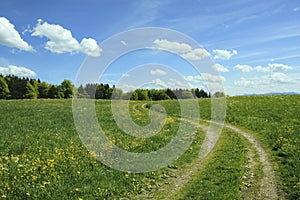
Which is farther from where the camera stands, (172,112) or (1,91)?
(1,91)

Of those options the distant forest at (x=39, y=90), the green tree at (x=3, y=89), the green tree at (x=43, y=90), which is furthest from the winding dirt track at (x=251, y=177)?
the green tree at (x=43, y=90)

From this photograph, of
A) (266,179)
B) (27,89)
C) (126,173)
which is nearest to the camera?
(266,179)

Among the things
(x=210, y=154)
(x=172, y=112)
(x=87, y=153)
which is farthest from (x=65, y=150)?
(x=172, y=112)

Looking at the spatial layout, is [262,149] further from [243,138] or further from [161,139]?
[161,139]

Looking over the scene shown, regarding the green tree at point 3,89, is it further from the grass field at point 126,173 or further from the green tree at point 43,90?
the grass field at point 126,173

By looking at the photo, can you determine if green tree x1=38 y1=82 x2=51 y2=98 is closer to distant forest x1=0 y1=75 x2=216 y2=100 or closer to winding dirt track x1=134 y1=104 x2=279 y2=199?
distant forest x1=0 y1=75 x2=216 y2=100

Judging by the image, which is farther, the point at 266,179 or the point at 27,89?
the point at 27,89

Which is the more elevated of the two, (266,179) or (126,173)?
(126,173)

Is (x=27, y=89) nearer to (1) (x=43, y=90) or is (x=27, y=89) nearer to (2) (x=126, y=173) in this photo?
(1) (x=43, y=90)

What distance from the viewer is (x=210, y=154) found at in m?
17.5

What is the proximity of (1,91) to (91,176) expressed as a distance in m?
110

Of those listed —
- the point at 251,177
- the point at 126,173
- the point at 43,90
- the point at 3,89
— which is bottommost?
the point at 251,177

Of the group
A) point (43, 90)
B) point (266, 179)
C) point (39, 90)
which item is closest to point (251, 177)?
point (266, 179)

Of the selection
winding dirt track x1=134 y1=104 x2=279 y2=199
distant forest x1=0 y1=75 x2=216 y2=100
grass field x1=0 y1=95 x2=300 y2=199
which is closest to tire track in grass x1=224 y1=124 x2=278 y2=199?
winding dirt track x1=134 y1=104 x2=279 y2=199
